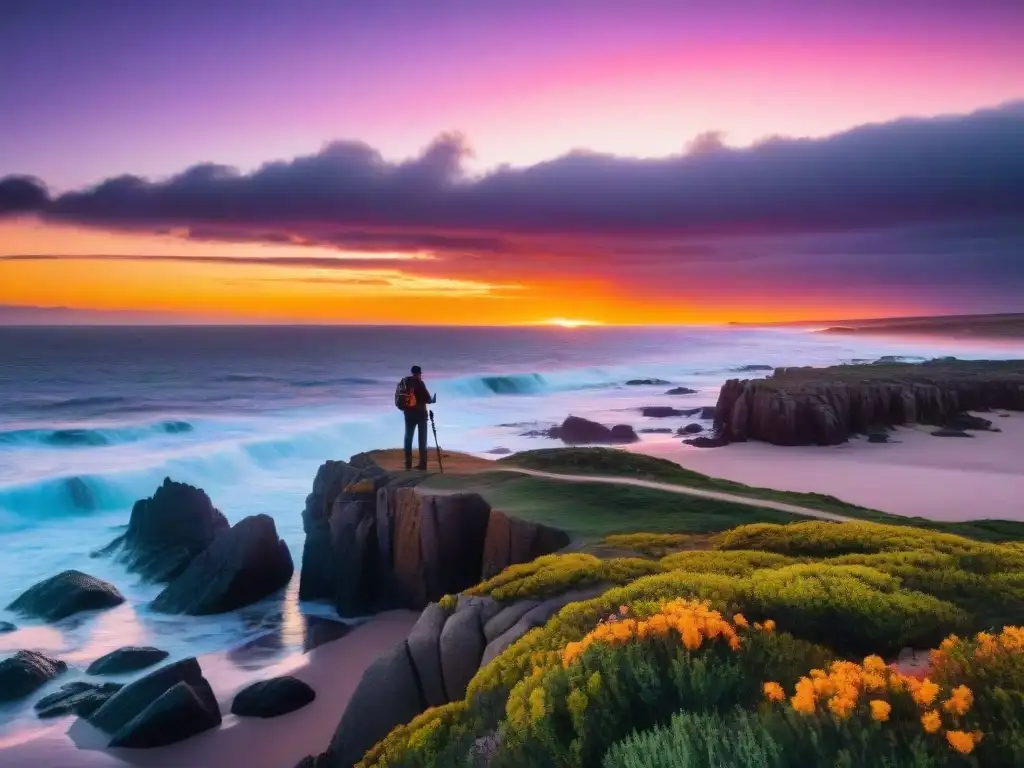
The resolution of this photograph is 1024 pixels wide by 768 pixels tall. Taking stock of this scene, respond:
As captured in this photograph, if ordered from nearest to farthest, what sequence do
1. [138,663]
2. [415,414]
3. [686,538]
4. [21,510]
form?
[686,538] < [138,663] < [415,414] < [21,510]

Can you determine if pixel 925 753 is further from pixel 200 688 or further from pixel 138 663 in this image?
pixel 138 663

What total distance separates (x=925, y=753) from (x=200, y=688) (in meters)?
12.6

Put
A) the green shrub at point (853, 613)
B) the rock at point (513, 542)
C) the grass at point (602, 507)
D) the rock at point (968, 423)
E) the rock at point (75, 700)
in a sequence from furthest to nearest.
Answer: the rock at point (968, 423), the grass at point (602, 507), the rock at point (513, 542), the rock at point (75, 700), the green shrub at point (853, 613)

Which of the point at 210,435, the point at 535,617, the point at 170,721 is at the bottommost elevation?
the point at 210,435

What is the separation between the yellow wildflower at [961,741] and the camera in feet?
12.0

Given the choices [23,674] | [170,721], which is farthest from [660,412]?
[170,721]

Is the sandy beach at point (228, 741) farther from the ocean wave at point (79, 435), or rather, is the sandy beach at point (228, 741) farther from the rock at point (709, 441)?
the ocean wave at point (79, 435)

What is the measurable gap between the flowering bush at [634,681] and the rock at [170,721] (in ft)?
30.3

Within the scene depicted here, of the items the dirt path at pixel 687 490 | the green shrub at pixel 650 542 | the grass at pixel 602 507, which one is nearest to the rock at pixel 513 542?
the grass at pixel 602 507

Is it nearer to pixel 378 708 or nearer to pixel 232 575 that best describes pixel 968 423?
pixel 232 575

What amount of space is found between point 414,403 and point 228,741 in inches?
352

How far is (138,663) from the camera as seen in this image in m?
16.2

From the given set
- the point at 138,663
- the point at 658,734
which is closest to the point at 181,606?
the point at 138,663

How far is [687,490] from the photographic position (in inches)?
716
